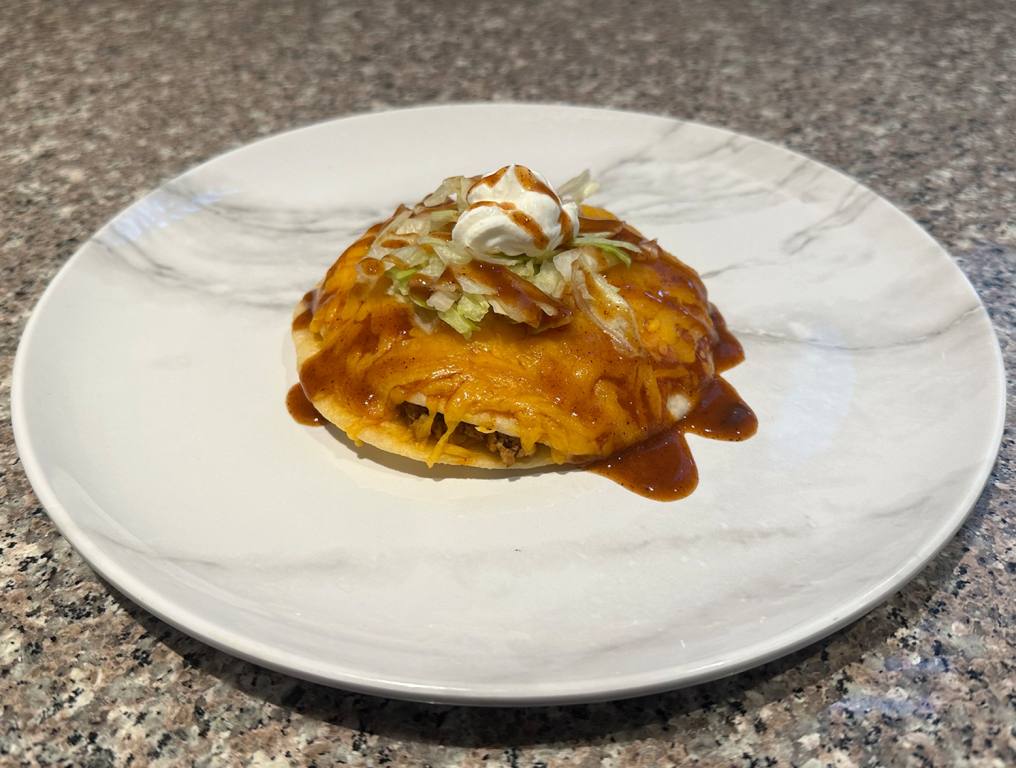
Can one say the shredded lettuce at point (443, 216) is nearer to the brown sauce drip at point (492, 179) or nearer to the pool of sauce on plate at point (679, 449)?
the brown sauce drip at point (492, 179)

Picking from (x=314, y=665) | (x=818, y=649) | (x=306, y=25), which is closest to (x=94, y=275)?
(x=314, y=665)

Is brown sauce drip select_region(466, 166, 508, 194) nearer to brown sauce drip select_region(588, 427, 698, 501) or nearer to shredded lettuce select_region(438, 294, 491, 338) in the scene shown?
shredded lettuce select_region(438, 294, 491, 338)

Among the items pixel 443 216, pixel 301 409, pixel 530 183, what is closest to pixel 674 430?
pixel 530 183

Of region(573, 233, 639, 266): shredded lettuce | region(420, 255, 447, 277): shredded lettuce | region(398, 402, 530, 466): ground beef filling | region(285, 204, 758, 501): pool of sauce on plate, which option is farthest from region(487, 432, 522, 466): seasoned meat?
region(573, 233, 639, 266): shredded lettuce

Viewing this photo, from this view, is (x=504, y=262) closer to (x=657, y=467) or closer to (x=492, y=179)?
(x=492, y=179)

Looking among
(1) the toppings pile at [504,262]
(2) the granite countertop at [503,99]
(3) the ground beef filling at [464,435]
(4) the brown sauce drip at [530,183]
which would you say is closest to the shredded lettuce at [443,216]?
(1) the toppings pile at [504,262]

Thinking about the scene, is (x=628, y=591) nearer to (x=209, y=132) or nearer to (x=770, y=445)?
(x=770, y=445)

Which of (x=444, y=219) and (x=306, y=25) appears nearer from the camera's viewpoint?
(x=444, y=219)
